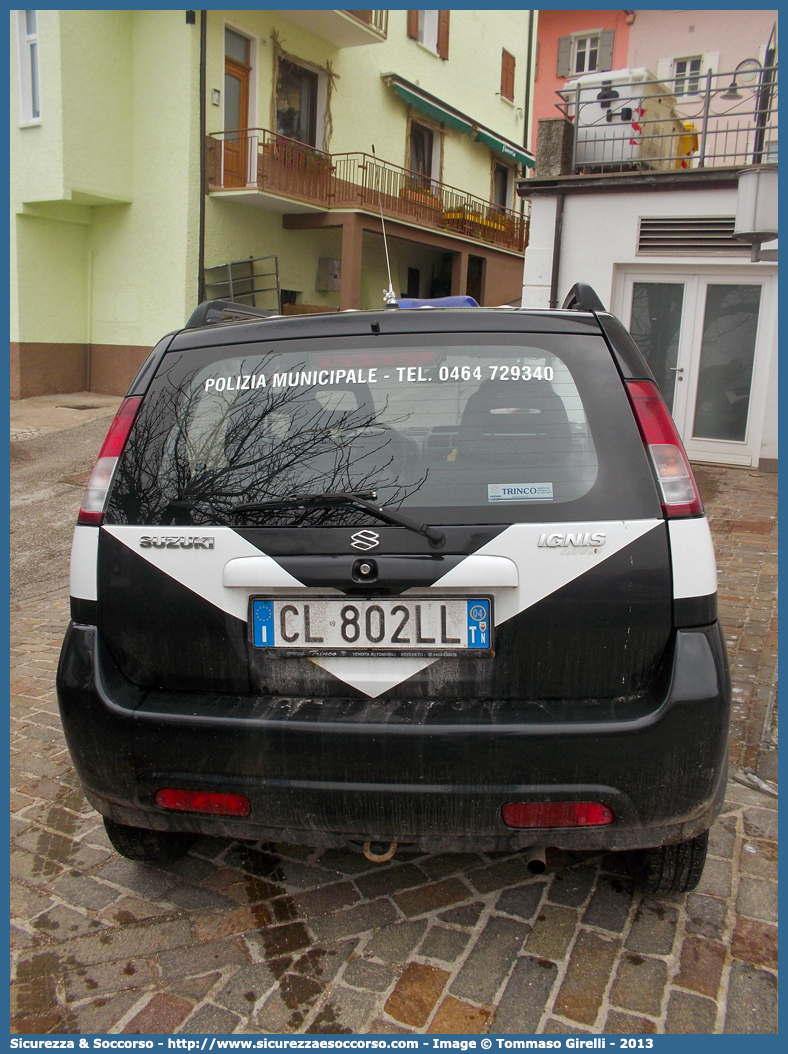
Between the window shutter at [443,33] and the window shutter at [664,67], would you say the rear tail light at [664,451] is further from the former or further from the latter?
the window shutter at [664,67]

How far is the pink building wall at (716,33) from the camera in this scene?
23531 mm

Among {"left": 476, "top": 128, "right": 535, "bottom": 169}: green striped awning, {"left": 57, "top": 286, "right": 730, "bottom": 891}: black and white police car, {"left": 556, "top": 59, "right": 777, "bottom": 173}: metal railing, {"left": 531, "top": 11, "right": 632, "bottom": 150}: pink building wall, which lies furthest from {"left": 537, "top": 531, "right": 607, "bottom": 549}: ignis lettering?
{"left": 531, "top": 11, "right": 632, "bottom": 150}: pink building wall

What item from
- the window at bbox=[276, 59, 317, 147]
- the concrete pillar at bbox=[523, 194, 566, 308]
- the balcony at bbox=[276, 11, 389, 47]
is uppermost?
the balcony at bbox=[276, 11, 389, 47]

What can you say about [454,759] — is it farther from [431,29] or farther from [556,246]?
[431,29]

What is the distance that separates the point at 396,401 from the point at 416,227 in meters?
19.4

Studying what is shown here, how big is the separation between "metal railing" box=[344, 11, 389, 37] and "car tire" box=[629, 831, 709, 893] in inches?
747

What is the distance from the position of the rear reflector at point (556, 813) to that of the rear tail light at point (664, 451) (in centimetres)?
77

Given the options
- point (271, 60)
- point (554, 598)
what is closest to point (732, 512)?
point (554, 598)

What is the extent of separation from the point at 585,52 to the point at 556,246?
21.0 meters

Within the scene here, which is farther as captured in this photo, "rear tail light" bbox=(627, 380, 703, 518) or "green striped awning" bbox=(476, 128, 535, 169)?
"green striped awning" bbox=(476, 128, 535, 169)

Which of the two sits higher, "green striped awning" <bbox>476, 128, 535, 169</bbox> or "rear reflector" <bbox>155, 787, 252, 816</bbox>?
"green striped awning" <bbox>476, 128, 535, 169</bbox>

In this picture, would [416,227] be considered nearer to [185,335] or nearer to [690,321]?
[690,321]

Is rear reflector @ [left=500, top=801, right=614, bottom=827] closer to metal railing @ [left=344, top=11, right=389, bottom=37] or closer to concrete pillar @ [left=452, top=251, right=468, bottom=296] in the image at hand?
metal railing @ [left=344, top=11, right=389, bottom=37]

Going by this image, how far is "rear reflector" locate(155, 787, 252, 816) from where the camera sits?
2.28m
